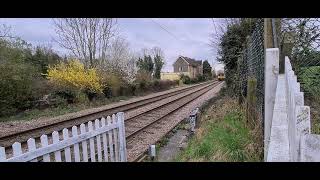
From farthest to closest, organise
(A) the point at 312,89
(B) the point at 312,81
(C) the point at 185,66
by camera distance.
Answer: (C) the point at 185,66, (B) the point at 312,81, (A) the point at 312,89

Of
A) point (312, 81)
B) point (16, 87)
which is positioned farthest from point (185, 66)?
point (312, 81)

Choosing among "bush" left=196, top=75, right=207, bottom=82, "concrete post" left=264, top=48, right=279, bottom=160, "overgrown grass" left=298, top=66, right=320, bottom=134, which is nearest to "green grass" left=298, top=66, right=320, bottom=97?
"overgrown grass" left=298, top=66, right=320, bottom=134

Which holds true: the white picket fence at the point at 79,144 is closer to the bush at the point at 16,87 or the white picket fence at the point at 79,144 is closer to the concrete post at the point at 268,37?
the concrete post at the point at 268,37

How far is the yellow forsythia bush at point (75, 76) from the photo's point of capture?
21625 mm

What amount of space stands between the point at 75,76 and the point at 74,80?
291 mm

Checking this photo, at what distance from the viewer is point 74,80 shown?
22.1 meters

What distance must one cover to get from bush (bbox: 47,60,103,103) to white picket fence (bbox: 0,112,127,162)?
53.2ft

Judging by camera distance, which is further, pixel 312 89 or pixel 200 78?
pixel 200 78

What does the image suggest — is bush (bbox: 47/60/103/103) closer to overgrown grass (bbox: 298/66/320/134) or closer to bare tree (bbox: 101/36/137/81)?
bare tree (bbox: 101/36/137/81)

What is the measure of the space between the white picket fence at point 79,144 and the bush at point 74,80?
53.2 feet

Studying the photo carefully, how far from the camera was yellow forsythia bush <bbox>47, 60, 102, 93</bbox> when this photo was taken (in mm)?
21625

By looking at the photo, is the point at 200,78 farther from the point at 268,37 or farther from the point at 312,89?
the point at 312,89
